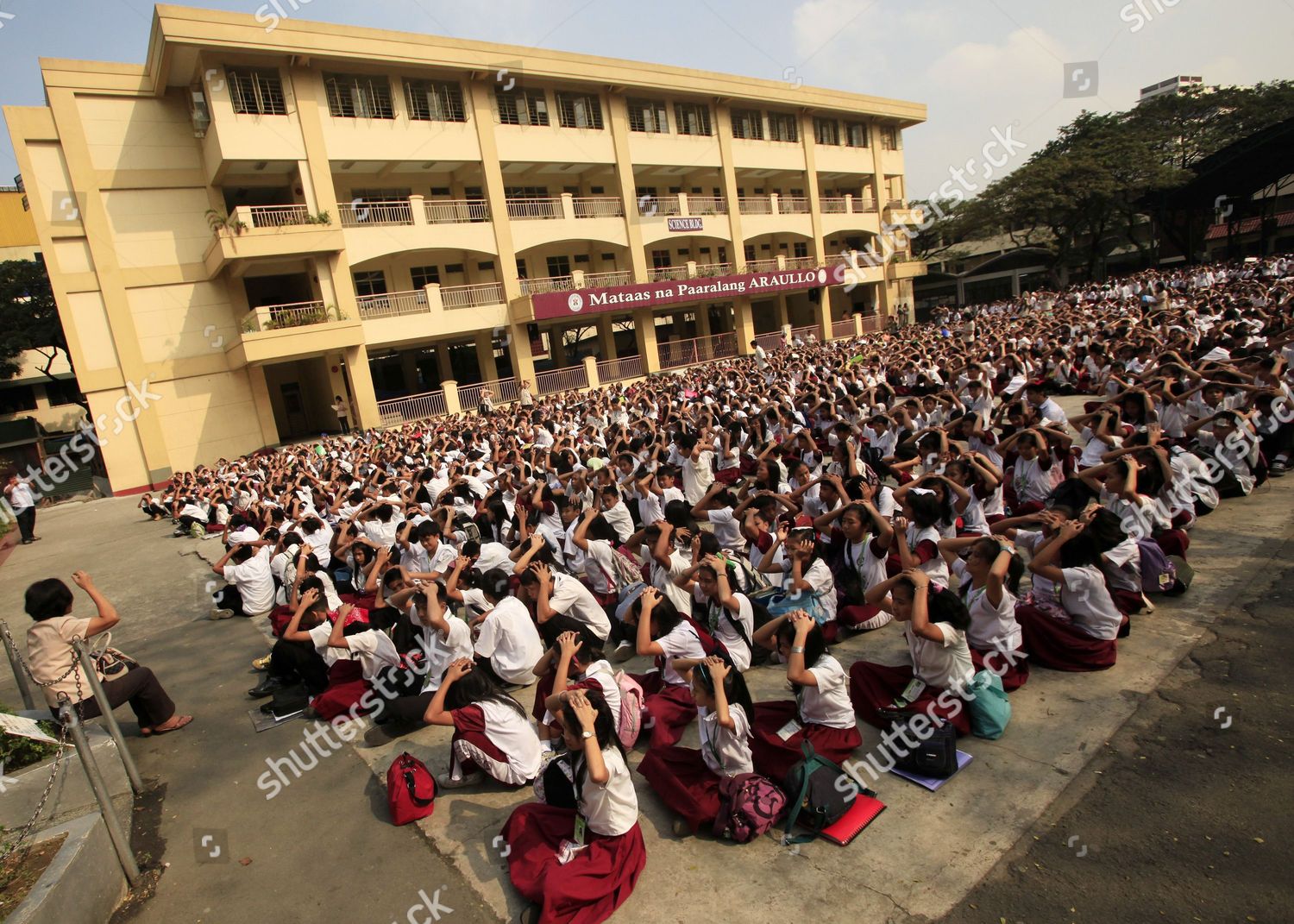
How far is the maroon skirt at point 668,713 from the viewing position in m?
4.45

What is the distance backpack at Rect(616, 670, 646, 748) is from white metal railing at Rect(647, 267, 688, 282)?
24.8 metres

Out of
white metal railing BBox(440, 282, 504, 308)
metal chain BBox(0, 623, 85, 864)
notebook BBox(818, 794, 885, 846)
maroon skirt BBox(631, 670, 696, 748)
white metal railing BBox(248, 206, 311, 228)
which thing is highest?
white metal railing BBox(248, 206, 311, 228)

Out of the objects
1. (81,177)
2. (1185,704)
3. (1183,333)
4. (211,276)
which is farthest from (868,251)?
(1185,704)

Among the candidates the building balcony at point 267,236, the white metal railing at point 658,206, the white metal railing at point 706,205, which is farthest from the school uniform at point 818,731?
the white metal railing at point 706,205

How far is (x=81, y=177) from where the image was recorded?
19.3 m

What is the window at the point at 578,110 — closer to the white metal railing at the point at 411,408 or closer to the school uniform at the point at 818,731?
the white metal railing at the point at 411,408

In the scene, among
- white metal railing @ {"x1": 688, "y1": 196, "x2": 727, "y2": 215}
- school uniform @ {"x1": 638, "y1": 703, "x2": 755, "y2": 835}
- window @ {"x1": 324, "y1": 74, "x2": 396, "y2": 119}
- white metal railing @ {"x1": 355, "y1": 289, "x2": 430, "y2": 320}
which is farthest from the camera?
white metal railing @ {"x1": 688, "y1": 196, "x2": 727, "y2": 215}

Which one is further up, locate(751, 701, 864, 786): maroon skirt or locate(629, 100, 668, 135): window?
locate(629, 100, 668, 135): window

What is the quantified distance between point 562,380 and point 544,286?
3.50 metres

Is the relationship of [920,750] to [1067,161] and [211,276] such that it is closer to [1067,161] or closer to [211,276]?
[211,276]

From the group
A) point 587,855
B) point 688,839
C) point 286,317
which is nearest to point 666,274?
point 286,317

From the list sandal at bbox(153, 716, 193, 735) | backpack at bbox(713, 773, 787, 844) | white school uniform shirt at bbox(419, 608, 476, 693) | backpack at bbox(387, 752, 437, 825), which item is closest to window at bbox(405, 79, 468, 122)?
sandal at bbox(153, 716, 193, 735)

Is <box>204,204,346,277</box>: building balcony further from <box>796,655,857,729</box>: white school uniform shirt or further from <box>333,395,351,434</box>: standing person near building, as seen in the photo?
<box>796,655,857,729</box>: white school uniform shirt

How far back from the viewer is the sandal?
5676 millimetres
